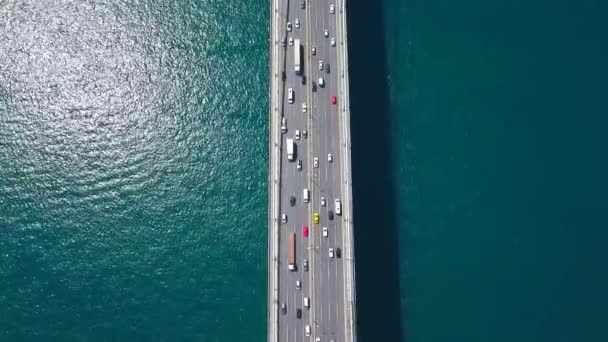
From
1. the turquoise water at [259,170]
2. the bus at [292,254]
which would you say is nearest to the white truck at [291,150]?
the turquoise water at [259,170]

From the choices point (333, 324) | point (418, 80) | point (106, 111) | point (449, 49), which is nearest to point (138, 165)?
point (106, 111)

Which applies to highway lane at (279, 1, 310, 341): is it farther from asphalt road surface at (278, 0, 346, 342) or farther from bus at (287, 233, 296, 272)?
bus at (287, 233, 296, 272)

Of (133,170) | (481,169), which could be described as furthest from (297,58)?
(481,169)

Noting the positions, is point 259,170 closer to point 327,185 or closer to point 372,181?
point 327,185

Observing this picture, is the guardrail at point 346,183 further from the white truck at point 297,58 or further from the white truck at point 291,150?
the white truck at point 291,150

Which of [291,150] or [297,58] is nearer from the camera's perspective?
[291,150]

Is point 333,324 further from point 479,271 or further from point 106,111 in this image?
point 106,111
